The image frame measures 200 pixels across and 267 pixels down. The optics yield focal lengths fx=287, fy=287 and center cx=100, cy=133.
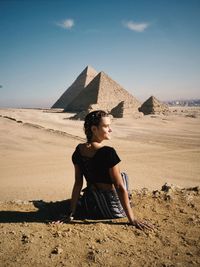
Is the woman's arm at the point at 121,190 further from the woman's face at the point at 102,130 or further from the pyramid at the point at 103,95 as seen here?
the pyramid at the point at 103,95

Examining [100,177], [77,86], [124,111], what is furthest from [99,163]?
[77,86]

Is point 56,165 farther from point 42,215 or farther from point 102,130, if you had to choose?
point 102,130

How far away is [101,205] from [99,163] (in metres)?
0.55

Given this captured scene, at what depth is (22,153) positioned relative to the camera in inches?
461

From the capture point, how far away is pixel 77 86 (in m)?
65.2

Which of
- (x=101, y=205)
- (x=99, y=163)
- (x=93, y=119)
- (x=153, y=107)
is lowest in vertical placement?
(x=101, y=205)

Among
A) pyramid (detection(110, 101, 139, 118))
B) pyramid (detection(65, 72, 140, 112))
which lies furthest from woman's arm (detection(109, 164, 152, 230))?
pyramid (detection(65, 72, 140, 112))

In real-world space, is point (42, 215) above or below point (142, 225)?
below

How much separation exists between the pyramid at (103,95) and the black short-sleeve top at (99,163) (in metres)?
40.1

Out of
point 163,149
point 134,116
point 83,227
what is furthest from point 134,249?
point 134,116

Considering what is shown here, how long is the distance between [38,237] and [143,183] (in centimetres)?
569

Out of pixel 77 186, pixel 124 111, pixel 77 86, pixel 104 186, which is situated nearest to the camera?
pixel 104 186

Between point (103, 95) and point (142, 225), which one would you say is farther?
point (103, 95)

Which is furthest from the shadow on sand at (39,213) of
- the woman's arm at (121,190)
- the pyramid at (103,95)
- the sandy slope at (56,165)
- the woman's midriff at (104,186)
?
the pyramid at (103,95)
